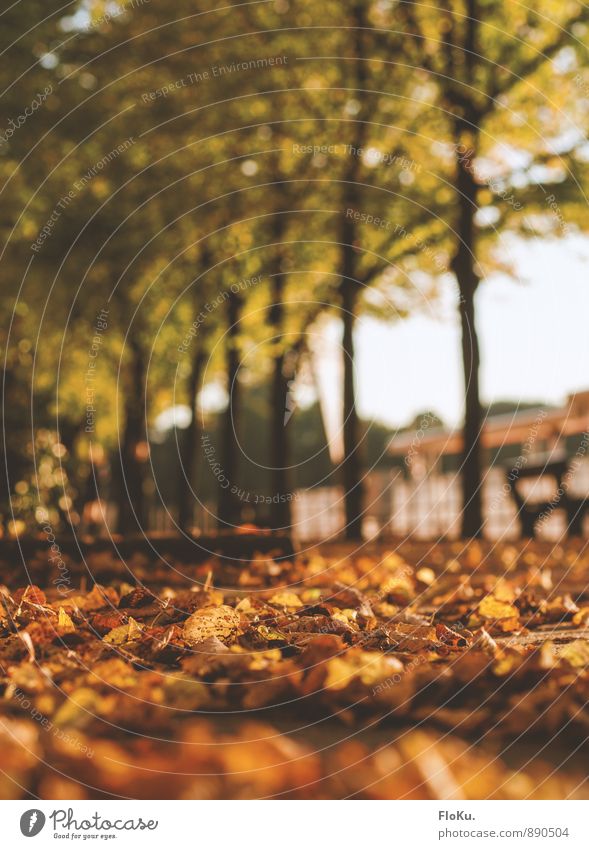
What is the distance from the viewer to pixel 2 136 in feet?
34.7

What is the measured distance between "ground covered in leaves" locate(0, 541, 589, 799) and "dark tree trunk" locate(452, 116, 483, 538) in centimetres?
637

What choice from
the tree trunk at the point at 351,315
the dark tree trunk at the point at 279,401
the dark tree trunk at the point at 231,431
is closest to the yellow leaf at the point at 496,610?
the tree trunk at the point at 351,315

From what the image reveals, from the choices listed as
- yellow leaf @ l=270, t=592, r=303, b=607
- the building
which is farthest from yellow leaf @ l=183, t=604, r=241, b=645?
the building

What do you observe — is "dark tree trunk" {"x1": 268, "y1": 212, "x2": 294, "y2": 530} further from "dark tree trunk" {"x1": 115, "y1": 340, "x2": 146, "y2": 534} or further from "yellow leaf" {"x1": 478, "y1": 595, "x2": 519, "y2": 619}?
"yellow leaf" {"x1": 478, "y1": 595, "x2": 519, "y2": 619}

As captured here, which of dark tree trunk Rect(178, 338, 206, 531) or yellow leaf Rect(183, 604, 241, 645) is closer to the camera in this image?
yellow leaf Rect(183, 604, 241, 645)

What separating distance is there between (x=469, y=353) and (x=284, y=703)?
8.79 m

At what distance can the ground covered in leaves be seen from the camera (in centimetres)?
153

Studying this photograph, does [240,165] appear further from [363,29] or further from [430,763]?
[430,763]

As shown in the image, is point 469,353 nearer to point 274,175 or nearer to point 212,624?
point 274,175

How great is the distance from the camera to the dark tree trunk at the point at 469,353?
10.1m

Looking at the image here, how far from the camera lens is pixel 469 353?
1048 centimetres

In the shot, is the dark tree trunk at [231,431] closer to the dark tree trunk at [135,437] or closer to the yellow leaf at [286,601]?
the dark tree trunk at [135,437]

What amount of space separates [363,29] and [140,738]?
1198 centimetres
